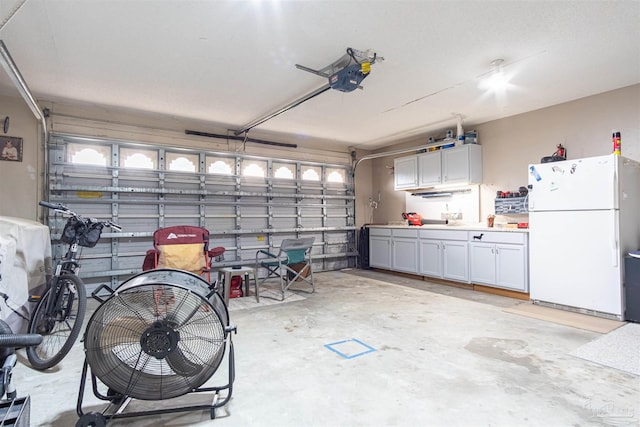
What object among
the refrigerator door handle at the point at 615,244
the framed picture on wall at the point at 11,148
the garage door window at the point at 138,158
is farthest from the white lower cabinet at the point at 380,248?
the framed picture on wall at the point at 11,148

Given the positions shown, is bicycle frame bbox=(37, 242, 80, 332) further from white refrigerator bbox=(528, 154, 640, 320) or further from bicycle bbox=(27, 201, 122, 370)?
white refrigerator bbox=(528, 154, 640, 320)

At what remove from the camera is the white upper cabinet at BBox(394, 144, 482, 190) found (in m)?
5.43

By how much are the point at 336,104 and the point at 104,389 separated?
3984 millimetres

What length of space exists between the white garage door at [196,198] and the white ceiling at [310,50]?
891 millimetres

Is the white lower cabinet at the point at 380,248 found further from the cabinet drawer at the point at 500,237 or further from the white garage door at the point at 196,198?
the cabinet drawer at the point at 500,237

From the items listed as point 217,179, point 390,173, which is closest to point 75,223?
point 217,179

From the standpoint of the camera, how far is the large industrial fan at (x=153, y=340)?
63.0 inches

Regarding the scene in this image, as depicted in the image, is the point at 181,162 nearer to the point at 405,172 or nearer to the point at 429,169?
the point at 405,172

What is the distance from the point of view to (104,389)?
2188mm

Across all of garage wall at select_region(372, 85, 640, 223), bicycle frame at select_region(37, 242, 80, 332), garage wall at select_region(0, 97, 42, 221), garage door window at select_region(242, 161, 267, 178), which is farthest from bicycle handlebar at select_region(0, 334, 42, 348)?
garage wall at select_region(372, 85, 640, 223)

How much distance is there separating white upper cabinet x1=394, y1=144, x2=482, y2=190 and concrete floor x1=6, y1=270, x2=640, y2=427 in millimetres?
2517

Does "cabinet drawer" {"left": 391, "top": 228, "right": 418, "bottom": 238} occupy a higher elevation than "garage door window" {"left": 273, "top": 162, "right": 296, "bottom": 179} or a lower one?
lower

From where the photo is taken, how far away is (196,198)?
5508 mm

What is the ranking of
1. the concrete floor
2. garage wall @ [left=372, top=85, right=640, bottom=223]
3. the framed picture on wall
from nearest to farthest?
the concrete floor, garage wall @ [left=372, top=85, right=640, bottom=223], the framed picture on wall
